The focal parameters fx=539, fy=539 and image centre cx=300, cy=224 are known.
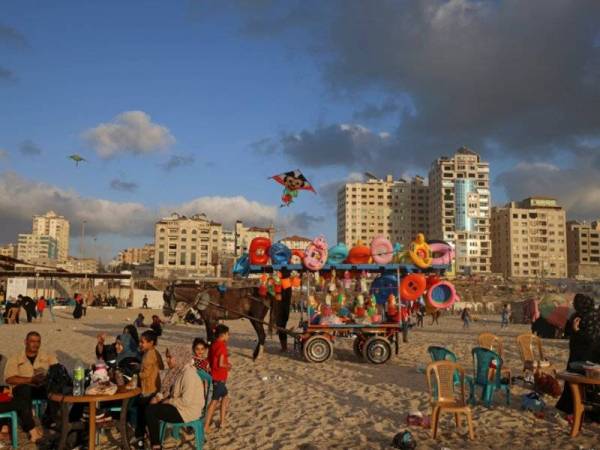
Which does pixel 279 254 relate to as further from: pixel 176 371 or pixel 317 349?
pixel 176 371

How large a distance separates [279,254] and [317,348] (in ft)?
8.64

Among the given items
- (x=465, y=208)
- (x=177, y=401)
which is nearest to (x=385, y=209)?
(x=465, y=208)

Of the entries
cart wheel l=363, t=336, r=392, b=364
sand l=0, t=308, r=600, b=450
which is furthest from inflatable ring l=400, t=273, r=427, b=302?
sand l=0, t=308, r=600, b=450

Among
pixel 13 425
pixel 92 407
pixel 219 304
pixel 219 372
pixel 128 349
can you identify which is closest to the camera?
pixel 92 407

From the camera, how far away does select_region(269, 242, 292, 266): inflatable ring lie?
14.1 meters

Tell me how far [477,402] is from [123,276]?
33431 millimetres

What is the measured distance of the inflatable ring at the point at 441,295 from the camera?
47.1 ft

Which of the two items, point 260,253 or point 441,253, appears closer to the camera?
point 260,253

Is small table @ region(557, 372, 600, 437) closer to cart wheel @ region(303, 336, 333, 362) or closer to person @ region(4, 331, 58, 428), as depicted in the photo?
person @ region(4, 331, 58, 428)

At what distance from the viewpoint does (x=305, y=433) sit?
24.4 ft

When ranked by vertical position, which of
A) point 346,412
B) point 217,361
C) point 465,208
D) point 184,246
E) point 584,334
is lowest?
point 346,412

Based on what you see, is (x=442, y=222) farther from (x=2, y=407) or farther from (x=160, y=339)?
(x=2, y=407)

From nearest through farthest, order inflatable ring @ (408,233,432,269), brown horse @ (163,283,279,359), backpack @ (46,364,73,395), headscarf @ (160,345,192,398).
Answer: backpack @ (46,364,73,395) < headscarf @ (160,345,192,398) < inflatable ring @ (408,233,432,269) < brown horse @ (163,283,279,359)

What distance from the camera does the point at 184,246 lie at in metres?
156
